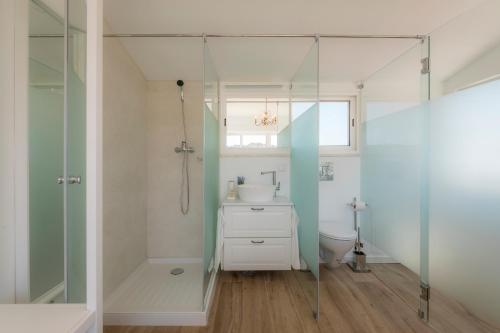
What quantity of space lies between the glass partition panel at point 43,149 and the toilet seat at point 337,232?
203cm

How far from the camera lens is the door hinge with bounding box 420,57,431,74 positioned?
4.76 feet

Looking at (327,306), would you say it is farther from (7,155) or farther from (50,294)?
(7,155)

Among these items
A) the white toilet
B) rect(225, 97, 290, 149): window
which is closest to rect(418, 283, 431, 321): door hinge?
the white toilet

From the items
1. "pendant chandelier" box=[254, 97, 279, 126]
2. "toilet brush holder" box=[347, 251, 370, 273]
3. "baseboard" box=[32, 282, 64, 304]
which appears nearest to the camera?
"baseboard" box=[32, 282, 64, 304]

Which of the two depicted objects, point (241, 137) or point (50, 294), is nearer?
point (50, 294)

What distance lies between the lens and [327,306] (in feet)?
5.34

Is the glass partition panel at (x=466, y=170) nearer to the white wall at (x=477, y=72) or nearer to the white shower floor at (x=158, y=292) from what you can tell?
the white wall at (x=477, y=72)

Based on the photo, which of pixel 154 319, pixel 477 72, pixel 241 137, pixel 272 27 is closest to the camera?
pixel 477 72

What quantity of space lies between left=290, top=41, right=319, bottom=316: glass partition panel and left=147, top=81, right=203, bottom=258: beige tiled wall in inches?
44.8

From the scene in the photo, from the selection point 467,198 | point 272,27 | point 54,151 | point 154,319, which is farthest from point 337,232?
point 54,151

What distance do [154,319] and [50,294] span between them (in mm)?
763

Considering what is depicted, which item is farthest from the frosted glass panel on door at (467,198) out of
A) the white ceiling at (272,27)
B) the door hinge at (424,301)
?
the white ceiling at (272,27)

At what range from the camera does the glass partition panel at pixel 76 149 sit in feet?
2.60

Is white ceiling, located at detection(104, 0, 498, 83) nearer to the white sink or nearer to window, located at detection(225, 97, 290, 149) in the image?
window, located at detection(225, 97, 290, 149)
